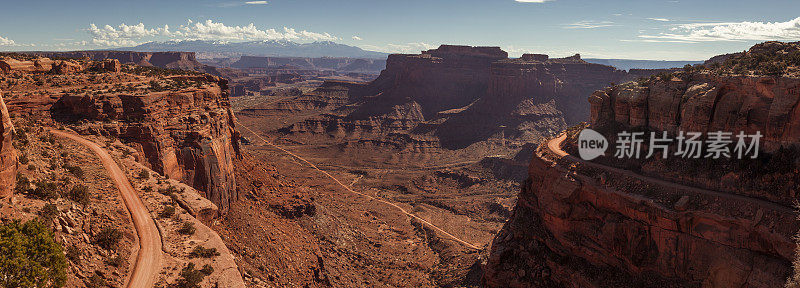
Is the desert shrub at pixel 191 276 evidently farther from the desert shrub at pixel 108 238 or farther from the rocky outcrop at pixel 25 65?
the rocky outcrop at pixel 25 65

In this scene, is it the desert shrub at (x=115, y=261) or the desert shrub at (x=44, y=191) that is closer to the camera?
the desert shrub at (x=115, y=261)

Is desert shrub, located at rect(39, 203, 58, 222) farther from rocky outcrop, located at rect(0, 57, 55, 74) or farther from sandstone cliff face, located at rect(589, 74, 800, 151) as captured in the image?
sandstone cliff face, located at rect(589, 74, 800, 151)

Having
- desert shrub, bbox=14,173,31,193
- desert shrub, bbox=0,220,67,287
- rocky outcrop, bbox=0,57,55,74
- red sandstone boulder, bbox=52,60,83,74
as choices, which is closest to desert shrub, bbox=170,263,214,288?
desert shrub, bbox=0,220,67,287

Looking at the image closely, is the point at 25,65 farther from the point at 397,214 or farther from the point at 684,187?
the point at 684,187

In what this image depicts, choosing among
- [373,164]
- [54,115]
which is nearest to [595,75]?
[373,164]

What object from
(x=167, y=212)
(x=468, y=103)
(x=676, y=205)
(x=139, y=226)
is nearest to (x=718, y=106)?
(x=676, y=205)

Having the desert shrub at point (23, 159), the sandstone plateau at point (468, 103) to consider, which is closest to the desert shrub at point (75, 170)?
the desert shrub at point (23, 159)

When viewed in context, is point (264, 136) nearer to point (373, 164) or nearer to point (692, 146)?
point (373, 164)
